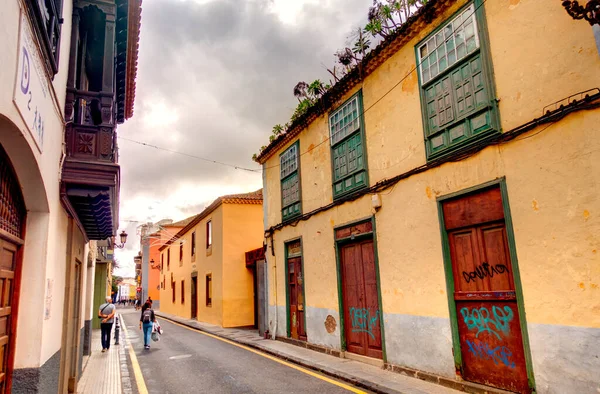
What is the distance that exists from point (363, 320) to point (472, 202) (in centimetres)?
405

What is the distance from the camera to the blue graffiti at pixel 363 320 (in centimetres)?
918

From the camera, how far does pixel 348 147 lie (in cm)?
1032

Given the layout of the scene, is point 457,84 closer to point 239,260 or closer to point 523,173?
point 523,173

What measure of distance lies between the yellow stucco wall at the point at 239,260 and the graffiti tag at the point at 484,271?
1436cm

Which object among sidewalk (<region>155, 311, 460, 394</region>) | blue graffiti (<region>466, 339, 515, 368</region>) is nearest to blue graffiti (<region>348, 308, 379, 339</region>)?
sidewalk (<region>155, 311, 460, 394</region>)

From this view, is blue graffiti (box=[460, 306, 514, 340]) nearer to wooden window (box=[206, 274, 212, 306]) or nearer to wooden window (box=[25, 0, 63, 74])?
wooden window (box=[25, 0, 63, 74])

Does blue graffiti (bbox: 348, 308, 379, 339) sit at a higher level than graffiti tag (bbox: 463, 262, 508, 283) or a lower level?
lower

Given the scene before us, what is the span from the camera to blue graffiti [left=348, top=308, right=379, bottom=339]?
9.18m

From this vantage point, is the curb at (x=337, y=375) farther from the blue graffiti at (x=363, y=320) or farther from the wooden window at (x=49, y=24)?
the wooden window at (x=49, y=24)

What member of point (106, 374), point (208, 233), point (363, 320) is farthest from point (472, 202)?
point (208, 233)

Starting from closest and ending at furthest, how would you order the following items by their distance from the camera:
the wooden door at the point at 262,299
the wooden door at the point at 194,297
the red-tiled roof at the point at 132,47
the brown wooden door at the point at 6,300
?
the brown wooden door at the point at 6,300
the red-tiled roof at the point at 132,47
the wooden door at the point at 262,299
the wooden door at the point at 194,297

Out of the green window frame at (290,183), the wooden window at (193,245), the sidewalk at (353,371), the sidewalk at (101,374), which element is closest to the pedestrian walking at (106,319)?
the sidewalk at (101,374)

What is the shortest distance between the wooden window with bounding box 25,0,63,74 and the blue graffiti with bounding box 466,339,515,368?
6838 millimetres

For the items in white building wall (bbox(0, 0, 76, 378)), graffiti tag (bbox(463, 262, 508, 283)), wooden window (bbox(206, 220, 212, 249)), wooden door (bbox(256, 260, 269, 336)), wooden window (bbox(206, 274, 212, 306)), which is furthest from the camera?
wooden window (bbox(206, 220, 212, 249))
